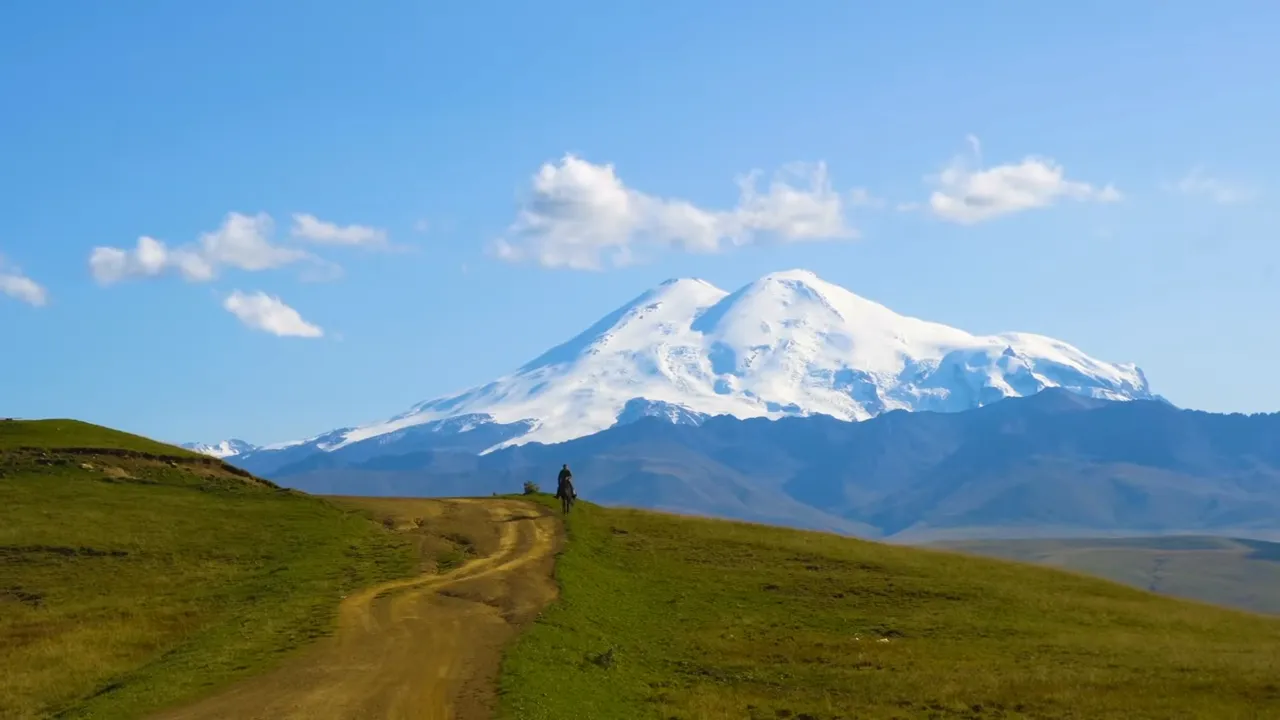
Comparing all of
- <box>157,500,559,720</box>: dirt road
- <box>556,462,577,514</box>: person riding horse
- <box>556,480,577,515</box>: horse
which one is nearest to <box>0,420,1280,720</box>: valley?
<box>157,500,559,720</box>: dirt road

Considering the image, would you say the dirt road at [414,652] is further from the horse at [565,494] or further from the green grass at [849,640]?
the horse at [565,494]

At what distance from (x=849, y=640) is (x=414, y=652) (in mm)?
18119

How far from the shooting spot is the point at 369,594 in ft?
167

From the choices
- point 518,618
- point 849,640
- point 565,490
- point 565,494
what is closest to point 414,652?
point 518,618

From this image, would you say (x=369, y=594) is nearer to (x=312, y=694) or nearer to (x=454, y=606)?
(x=454, y=606)

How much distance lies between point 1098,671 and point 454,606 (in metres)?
23.7

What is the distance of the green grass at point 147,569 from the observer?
136 feet

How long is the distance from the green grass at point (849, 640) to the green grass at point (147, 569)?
10.0 meters

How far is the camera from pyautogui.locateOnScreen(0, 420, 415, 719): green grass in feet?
136

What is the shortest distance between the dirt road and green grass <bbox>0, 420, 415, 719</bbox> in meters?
1.60

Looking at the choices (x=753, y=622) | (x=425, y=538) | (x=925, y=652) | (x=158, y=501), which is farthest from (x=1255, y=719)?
(x=158, y=501)

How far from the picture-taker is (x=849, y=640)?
50625mm

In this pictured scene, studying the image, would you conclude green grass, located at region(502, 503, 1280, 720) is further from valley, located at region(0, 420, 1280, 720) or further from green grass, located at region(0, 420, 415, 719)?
green grass, located at region(0, 420, 415, 719)

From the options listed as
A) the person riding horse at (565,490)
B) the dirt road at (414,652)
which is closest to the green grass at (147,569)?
the dirt road at (414,652)
